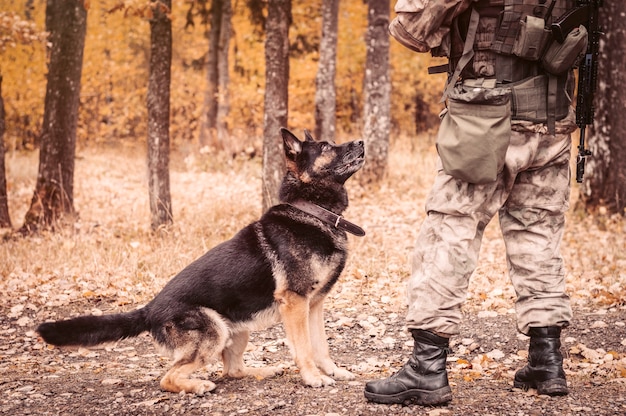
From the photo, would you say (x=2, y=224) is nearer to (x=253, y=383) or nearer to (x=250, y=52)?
(x=253, y=383)

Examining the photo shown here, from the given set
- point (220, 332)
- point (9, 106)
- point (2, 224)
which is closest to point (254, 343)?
point (220, 332)

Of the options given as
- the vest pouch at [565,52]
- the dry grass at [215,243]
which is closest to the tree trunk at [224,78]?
the dry grass at [215,243]

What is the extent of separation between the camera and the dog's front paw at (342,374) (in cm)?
405

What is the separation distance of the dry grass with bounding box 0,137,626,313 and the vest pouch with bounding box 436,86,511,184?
111 inches

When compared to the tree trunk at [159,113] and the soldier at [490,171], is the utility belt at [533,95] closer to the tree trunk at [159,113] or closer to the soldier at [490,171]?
the soldier at [490,171]

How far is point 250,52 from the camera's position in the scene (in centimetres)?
1855

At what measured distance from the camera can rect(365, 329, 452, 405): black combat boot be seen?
3230 mm

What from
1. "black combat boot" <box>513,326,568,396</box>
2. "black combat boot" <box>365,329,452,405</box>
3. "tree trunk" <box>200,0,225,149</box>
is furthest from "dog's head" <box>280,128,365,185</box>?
"tree trunk" <box>200,0,225,149</box>

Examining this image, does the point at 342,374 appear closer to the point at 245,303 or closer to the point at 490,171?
the point at 245,303

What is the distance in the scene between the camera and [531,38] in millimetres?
3100

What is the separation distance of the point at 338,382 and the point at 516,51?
220 centimetres

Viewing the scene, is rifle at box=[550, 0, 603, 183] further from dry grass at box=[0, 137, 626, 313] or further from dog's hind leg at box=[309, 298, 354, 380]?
dry grass at box=[0, 137, 626, 313]

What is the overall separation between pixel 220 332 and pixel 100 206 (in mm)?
9152

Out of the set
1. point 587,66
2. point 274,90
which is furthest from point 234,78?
point 587,66
